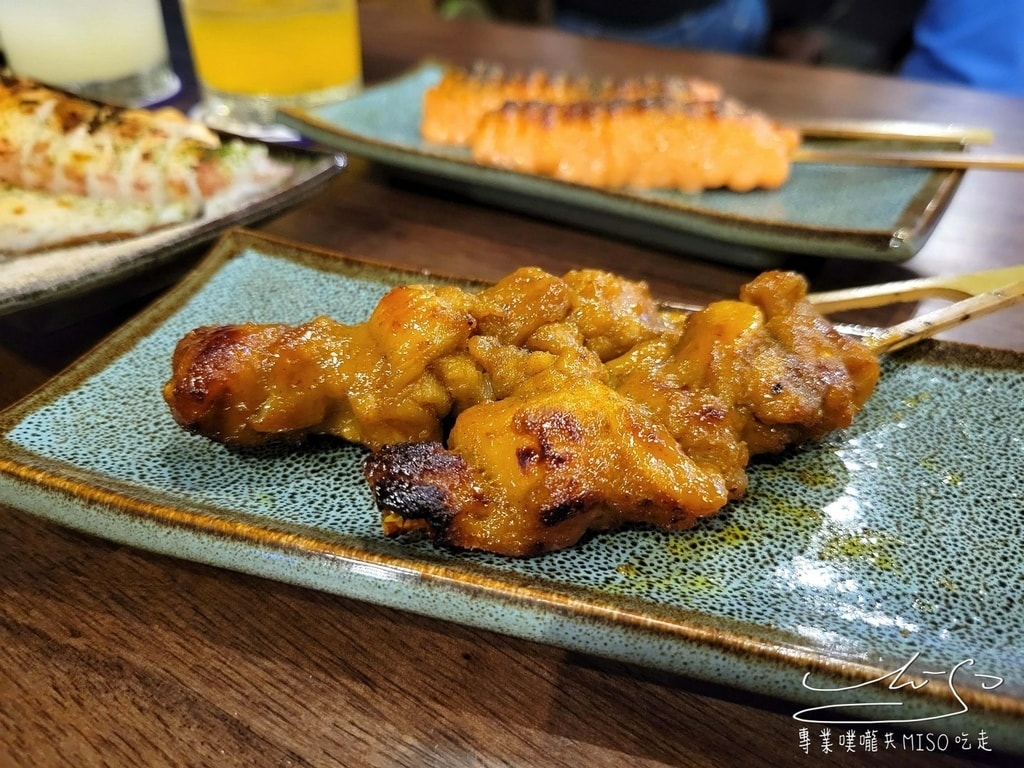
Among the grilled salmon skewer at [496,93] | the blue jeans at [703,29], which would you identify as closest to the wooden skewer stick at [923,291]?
the grilled salmon skewer at [496,93]

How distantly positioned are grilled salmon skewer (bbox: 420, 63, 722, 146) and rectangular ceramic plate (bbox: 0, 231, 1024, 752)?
2.10 metres

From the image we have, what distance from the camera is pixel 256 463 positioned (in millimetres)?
1854

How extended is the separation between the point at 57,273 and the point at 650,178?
2297 millimetres

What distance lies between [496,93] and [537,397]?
268cm

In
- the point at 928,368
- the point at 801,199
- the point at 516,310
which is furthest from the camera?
the point at 801,199

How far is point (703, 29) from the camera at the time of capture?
6551 mm

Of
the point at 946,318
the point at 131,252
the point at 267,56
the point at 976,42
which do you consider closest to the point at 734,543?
the point at 946,318

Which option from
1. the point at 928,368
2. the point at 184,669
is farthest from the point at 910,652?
the point at 184,669

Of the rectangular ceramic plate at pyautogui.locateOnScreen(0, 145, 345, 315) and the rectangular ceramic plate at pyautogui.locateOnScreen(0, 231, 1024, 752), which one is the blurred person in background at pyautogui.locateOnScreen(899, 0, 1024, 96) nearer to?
the rectangular ceramic plate at pyautogui.locateOnScreen(0, 231, 1024, 752)

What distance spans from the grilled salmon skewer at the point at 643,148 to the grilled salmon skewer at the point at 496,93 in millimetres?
417

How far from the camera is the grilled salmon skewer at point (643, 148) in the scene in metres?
3.33

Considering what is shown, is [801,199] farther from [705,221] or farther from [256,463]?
[256,463]
